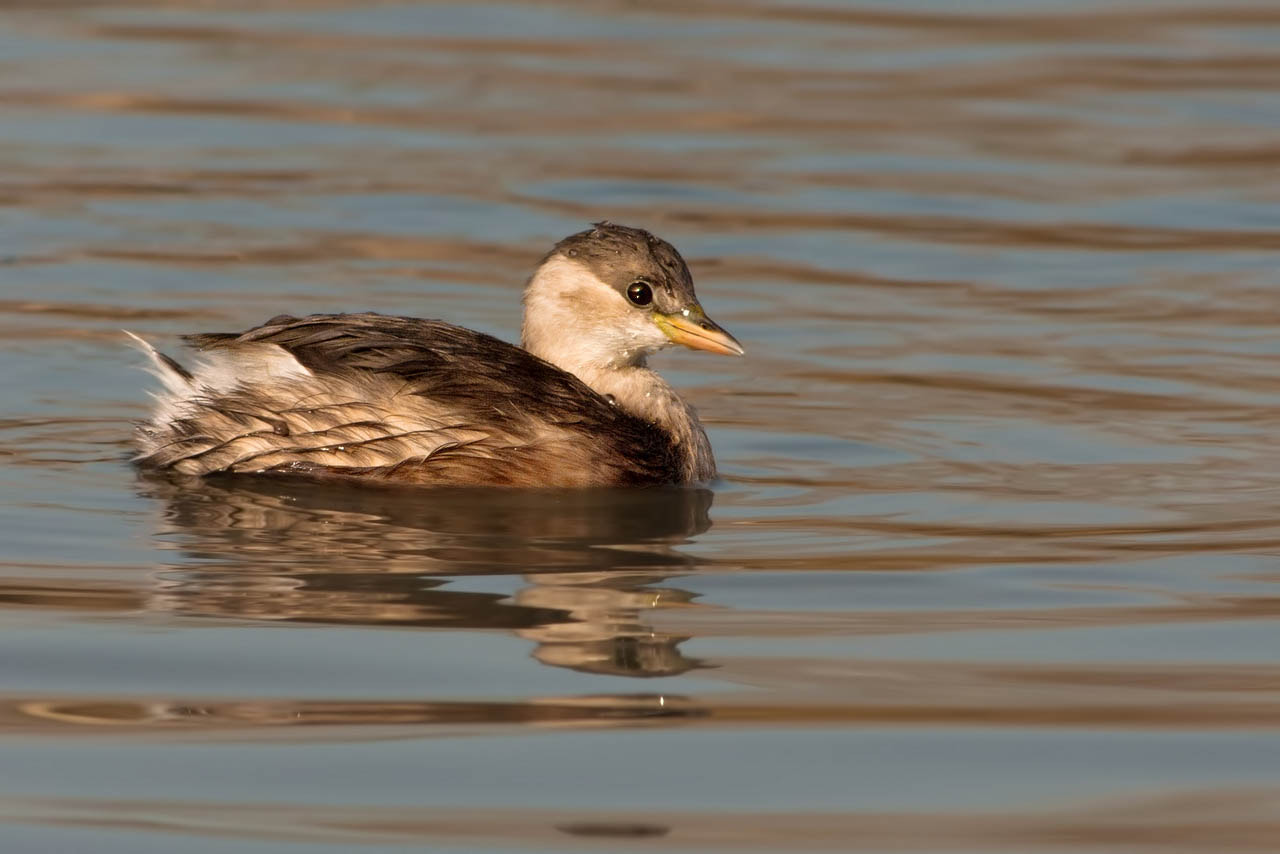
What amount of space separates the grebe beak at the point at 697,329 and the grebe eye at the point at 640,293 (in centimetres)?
7

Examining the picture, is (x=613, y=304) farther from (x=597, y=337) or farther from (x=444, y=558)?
(x=444, y=558)

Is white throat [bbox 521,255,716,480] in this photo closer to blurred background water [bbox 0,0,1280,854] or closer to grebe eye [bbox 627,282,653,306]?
grebe eye [bbox 627,282,653,306]

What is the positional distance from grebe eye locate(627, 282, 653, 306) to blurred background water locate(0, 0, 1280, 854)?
0.72 meters

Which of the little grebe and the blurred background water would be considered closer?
the blurred background water

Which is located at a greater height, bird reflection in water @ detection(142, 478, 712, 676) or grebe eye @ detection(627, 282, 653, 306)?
grebe eye @ detection(627, 282, 653, 306)

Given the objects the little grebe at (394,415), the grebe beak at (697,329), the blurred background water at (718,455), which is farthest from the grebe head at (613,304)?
the blurred background water at (718,455)

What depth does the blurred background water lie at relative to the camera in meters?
5.10

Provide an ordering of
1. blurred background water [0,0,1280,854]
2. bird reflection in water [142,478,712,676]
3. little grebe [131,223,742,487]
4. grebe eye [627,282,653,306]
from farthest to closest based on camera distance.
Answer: grebe eye [627,282,653,306] < little grebe [131,223,742,487] < bird reflection in water [142,478,712,676] < blurred background water [0,0,1280,854]

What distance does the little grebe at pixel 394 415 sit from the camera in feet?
26.8

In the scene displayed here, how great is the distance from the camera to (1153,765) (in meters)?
5.23

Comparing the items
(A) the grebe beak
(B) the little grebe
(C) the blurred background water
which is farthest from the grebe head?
(C) the blurred background water

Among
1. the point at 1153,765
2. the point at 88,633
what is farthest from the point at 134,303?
the point at 1153,765

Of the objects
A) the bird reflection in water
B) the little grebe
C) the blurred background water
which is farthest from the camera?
the little grebe

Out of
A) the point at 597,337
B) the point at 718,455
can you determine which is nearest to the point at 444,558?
the point at 597,337
